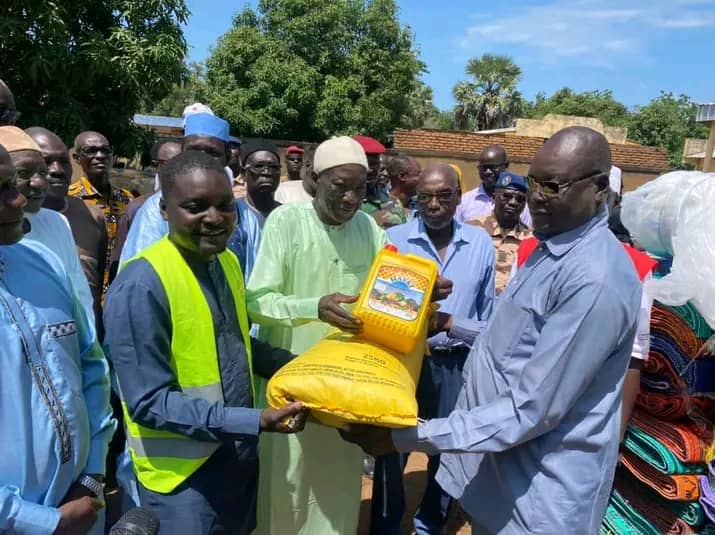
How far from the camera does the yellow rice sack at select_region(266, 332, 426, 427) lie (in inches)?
75.8

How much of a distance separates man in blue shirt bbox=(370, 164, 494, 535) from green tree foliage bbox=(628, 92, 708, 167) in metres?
33.7

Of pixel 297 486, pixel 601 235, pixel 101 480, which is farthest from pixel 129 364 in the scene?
pixel 601 235

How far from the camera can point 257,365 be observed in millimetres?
2414

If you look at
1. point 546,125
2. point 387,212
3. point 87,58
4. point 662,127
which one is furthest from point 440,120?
point 387,212

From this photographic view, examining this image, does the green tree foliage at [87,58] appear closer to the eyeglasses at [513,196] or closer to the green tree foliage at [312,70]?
the eyeglasses at [513,196]

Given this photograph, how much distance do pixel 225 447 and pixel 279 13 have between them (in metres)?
21.6

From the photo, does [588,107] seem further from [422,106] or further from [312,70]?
[312,70]

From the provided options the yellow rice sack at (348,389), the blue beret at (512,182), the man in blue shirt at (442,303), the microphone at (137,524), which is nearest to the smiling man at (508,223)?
the blue beret at (512,182)

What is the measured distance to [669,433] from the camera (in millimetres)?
2650

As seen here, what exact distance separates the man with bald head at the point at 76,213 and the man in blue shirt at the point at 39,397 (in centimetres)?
163

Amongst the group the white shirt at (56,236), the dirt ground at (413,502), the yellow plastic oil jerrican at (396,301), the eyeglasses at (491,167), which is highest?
the eyeglasses at (491,167)

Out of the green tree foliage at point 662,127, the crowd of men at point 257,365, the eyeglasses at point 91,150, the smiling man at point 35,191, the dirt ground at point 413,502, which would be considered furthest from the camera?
the green tree foliage at point 662,127

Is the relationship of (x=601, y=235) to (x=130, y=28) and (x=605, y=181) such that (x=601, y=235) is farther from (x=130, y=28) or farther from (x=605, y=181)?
(x=130, y=28)

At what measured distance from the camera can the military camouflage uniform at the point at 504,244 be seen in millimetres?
4074
